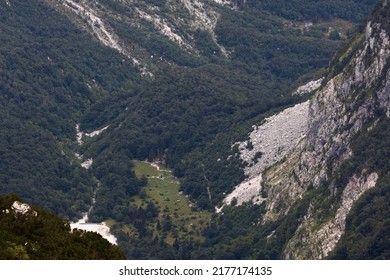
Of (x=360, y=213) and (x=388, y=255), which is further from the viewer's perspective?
(x=360, y=213)

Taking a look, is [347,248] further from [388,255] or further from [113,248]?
[113,248]
